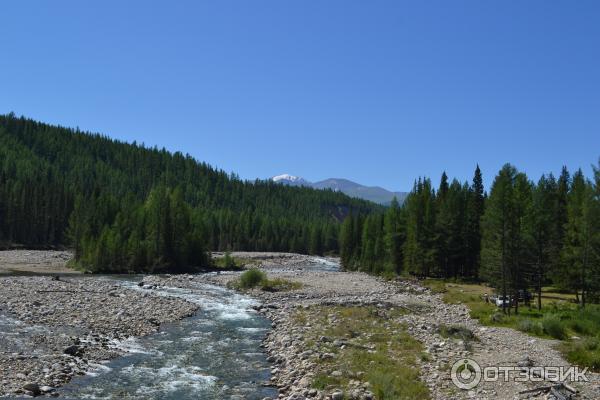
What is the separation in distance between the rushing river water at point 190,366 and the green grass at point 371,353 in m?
3.12

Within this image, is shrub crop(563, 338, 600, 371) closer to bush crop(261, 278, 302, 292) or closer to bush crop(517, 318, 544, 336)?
bush crop(517, 318, 544, 336)

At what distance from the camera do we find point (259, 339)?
101 feet

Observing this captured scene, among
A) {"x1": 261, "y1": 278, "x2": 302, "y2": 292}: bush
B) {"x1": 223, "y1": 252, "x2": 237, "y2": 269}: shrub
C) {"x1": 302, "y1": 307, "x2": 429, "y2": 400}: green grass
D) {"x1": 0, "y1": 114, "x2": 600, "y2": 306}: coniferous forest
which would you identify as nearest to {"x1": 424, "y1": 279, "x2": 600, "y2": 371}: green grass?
{"x1": 0, "y1": 114, "x2": 600, "y2": 306}: coniferous forest

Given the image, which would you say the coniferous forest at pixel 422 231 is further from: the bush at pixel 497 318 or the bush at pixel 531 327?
the bush at pixel 531 327

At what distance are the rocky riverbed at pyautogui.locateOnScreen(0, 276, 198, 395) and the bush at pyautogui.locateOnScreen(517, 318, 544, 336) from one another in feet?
78.2

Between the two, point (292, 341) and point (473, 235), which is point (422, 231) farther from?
point (292, 341)

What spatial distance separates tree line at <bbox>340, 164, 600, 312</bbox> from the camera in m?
40.0

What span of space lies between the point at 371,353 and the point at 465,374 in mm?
5328

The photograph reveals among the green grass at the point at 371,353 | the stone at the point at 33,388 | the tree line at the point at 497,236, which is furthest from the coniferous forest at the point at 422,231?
the stone at the point at 33,388

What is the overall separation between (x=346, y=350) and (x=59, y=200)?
412 ft

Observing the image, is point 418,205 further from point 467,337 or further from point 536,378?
point 536,378

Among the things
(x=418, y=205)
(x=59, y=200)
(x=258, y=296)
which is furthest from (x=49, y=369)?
(x=59, y=200)

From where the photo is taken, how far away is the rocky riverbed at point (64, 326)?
20328mm

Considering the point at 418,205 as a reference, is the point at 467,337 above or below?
below
